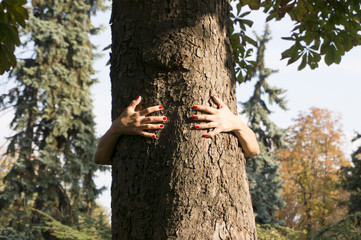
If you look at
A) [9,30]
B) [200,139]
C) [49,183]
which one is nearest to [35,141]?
[49,183]

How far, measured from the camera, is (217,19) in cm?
239

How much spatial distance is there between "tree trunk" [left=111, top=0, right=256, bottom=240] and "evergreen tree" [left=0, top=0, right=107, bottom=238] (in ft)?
39.4

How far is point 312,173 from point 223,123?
2485cm

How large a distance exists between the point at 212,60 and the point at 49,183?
12598mm

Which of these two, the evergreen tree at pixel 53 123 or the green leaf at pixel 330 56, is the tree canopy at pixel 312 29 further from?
the evergreen tree at pixel 53 123

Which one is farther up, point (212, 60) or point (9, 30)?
point (9, 30)

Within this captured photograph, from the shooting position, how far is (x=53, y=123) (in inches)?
543

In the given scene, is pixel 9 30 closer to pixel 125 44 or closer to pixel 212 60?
pixel 125 44

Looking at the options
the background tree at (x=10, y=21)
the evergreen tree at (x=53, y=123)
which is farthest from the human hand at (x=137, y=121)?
the evergreen tree at (x=53, y=123)

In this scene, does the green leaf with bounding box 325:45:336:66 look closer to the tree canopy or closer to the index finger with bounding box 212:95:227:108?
the tree canopy

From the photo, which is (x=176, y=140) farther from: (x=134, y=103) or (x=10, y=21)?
(x=10, y=21)

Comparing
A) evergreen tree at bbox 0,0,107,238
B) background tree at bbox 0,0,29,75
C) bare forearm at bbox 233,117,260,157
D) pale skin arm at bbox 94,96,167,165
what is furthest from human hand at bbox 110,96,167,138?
evergreen tree at bbox 0,0,107,238

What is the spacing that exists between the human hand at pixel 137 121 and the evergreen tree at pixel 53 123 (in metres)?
12.0

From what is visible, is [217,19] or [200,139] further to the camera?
[217,19]
